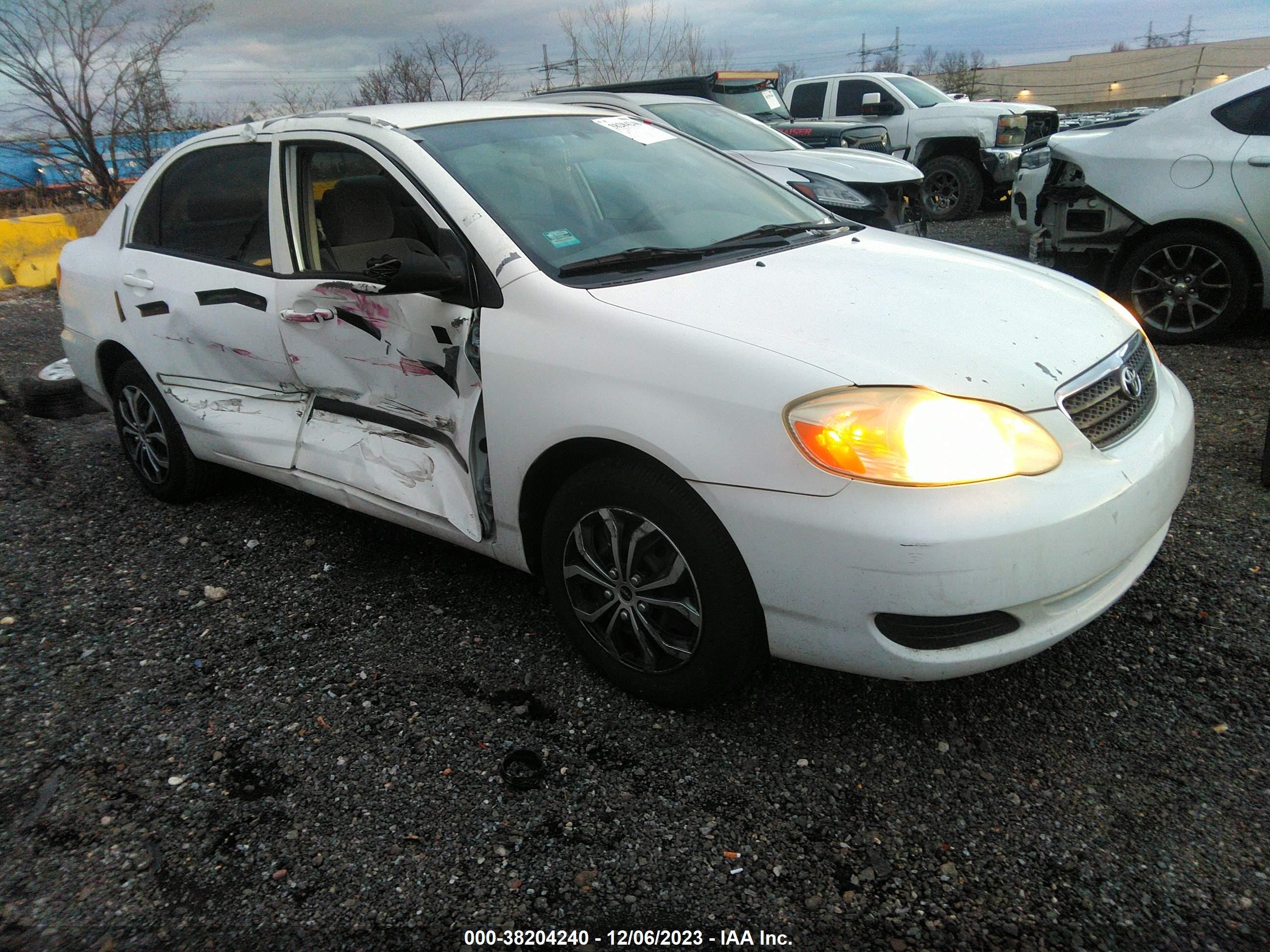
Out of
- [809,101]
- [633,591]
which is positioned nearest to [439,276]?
[633,591]

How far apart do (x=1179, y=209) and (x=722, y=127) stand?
4.09 metres

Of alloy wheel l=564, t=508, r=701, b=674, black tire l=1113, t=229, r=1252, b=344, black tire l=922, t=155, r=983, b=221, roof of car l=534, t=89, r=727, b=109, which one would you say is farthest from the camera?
black tire l=922, t=155, r=983, b=221

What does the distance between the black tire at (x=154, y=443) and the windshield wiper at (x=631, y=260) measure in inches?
92.2

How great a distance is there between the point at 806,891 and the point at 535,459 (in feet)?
4.33

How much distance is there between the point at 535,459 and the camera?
8.50 feet

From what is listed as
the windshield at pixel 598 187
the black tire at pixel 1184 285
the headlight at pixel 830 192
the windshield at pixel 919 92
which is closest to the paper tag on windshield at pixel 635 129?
the windshield at pixel 598 187

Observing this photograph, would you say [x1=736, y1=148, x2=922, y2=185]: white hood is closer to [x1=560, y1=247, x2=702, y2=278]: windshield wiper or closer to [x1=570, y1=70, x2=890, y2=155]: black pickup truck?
[x1=570, y1=70, x2=890, y2=155]: black pickup truck

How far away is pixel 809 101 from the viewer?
540 inches

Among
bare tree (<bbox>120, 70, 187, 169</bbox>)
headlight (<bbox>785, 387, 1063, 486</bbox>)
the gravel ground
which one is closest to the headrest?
the gravel ground

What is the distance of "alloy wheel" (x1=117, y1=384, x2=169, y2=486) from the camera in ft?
13.7

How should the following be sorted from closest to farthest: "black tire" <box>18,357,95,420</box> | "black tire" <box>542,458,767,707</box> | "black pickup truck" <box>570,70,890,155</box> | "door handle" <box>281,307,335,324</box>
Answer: "black tire" <box>542,458,767,707</box>, "door handle" <box>281,307,335,324</box>, "black tire" <box>18,357,95,420</box>, "black pickup truck" <box>570,70,890,155</box>

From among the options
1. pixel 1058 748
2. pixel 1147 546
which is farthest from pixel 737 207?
pixel 1058 748

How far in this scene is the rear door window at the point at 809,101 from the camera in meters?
13.5

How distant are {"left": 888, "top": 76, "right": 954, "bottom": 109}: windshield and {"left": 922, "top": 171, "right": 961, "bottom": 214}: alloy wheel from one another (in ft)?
3.33
